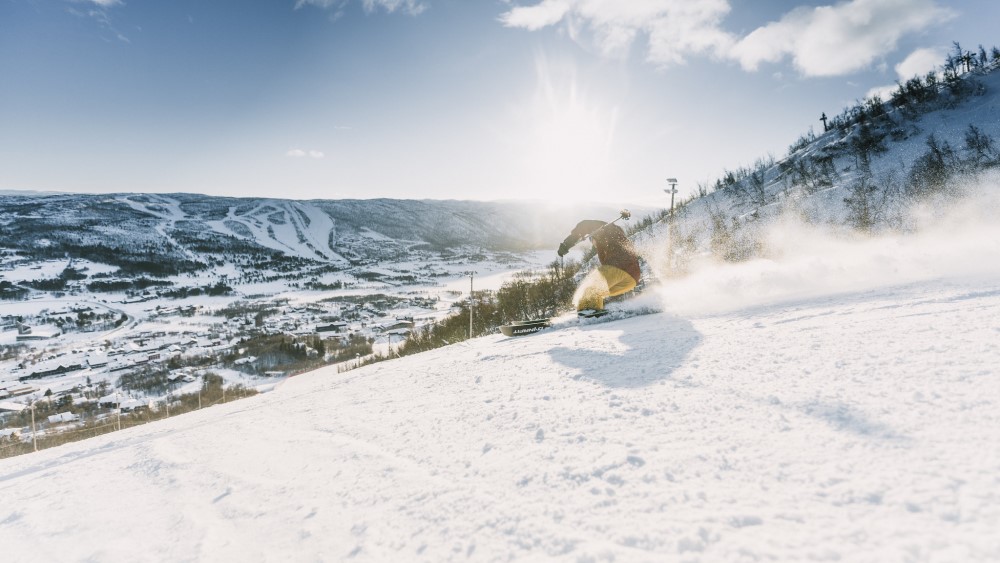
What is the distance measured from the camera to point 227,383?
58125mm

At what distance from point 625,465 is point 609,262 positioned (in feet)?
34.0

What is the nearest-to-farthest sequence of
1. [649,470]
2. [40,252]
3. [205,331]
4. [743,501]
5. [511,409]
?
[743,501]
[649,470]
[511,409]
[205,331]
[40,252]

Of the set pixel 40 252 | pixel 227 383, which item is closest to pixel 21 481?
pixel 227 383

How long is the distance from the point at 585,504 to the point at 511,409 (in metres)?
2.47

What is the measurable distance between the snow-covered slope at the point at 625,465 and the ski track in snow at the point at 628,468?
21mm

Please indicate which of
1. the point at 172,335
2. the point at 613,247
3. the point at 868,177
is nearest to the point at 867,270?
the point at 613,247

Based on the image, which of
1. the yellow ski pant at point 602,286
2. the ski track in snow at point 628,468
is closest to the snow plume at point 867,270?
the yellow ski pant at point 602,286

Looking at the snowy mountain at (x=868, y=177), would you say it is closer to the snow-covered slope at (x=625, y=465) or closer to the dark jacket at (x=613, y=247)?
the dark jacket at (x=613, y=247)

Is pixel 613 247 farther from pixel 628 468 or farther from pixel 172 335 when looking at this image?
pixel 172 335

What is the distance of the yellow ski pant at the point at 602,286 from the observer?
13.1 metres

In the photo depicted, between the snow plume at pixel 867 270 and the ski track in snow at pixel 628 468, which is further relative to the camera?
the snow plume at pixel 867 270

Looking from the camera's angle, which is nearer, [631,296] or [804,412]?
[804,412]

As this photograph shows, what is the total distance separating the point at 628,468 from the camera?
137 inches

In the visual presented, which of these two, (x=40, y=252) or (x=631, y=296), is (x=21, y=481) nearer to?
(x=631, y=296)
